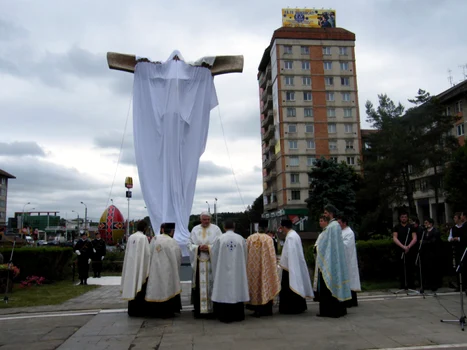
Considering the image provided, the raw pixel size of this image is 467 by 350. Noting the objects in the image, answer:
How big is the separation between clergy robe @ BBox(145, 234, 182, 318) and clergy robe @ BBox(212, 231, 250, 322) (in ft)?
2.60

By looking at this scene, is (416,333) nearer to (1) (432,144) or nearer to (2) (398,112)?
(1) (432,144)

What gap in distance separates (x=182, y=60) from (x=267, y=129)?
159ft

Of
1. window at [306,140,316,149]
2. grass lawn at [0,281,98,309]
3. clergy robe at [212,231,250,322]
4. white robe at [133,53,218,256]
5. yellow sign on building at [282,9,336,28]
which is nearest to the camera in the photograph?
clergy robe at [212,231,250,322]

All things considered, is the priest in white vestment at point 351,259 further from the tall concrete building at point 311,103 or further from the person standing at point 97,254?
the tall concrete building at point 311,103

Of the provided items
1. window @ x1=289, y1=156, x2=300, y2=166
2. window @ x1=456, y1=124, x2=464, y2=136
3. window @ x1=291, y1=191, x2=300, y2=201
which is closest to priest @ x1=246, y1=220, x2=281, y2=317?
window @ x1=456, y1=124, x2=464, y2=136

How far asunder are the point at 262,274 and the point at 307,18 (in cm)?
5203

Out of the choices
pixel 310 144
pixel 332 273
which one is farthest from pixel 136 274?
pixel 310 144

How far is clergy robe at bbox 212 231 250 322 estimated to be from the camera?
24.1ft

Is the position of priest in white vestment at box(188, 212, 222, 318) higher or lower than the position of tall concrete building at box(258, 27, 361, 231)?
lower

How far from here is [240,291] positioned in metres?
7.49

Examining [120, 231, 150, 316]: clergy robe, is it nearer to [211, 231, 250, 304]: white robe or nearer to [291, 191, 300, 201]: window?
[211, 231, 250, 304]: white robe

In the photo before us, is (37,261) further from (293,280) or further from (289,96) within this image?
(289,96)

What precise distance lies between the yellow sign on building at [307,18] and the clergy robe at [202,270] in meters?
50.5

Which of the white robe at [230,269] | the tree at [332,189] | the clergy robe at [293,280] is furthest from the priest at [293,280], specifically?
the tree at [332,189]
